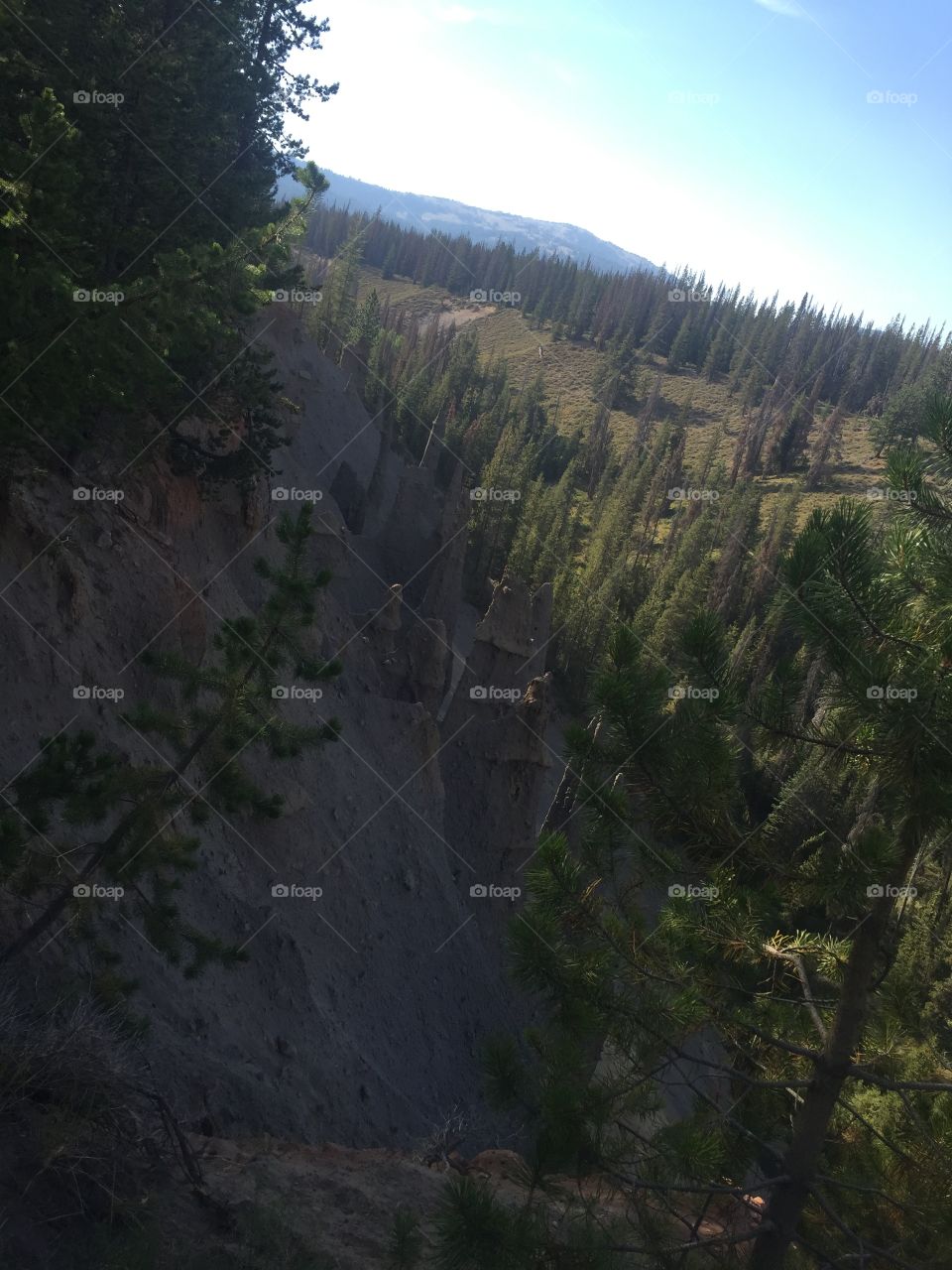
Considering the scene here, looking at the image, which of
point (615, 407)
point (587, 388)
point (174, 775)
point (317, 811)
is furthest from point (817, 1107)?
point (587, 388)

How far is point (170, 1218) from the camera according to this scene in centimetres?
809

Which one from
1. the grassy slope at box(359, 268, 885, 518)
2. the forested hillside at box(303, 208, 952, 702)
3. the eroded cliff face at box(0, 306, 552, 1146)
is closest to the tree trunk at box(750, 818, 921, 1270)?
the forested hillside at box(303, 208, 952, 702)

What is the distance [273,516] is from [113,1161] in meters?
18.2

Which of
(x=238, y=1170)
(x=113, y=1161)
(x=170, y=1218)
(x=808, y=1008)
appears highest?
(x=808, y=1008)

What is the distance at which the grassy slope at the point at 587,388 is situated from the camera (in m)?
101

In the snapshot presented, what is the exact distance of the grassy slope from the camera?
A: 100562 millimetres

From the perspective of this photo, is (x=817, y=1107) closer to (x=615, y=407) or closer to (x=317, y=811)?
(x=317, y=811)

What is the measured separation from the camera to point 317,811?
1991cm

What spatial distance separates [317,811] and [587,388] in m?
117

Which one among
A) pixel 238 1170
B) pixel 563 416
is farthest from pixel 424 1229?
pixel 563 416

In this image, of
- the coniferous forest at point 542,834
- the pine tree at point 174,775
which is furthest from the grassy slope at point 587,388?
the pine tree at point 174,775

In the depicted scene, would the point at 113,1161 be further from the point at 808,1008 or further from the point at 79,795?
the point at 808,1008

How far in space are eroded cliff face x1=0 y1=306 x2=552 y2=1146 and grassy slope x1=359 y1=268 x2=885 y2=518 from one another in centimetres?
7395

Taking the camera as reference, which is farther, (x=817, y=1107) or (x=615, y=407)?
(x=615, y=407)
